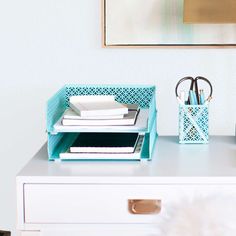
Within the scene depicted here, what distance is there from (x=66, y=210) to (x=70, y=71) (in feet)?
2.22

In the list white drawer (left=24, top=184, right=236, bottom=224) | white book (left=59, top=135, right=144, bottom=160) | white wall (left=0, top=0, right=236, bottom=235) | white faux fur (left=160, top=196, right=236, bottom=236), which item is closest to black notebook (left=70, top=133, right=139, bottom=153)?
white book (left=59, top=135, right=144, bottom=160)

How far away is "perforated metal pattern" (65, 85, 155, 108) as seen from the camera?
187cm

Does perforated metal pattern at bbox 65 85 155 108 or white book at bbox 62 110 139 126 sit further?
perforated metal pattern at bbox 65 85 155 108

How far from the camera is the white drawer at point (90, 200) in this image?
4.85 ft

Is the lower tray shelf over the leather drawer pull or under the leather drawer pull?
over

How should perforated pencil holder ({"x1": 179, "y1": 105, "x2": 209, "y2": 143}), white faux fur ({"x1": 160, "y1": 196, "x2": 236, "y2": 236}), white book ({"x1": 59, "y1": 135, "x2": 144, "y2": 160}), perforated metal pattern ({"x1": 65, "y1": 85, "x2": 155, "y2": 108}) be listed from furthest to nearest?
perforated metal pattern ({"x1": 65, "y1": 85, "x2": 155, "y2": 108})
perforated pencil holder ({"x1": 179, "y1": 105, "x2": 209, "y2": 143})
white book ({"x1": 59, "y1": 135, "x2": 144, "y2": 160})
white faux fur ({"x1": 160, "y1": 196, "x2": 236, "y2": 236})

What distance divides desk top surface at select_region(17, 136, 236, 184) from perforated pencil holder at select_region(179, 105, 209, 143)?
0.21 feet

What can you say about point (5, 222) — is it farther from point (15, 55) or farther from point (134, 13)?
point (134, 13)

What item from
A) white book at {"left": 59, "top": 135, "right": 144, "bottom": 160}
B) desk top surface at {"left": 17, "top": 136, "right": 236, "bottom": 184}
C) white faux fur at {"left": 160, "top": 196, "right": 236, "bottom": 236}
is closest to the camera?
white faux fur at {"left": 160, "top": 196, "right": 236, "bottom": 236}

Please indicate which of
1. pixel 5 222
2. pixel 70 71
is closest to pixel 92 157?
pixel 70 71

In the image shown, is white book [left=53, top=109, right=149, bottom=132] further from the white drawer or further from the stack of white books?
the white drawer

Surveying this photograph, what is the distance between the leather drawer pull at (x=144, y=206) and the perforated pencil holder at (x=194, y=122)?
35 cm

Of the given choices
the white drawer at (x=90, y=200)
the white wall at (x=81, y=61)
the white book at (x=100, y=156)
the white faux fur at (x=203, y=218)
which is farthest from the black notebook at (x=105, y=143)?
the white faux fur at (x=203, y=218)

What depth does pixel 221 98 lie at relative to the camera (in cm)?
204
